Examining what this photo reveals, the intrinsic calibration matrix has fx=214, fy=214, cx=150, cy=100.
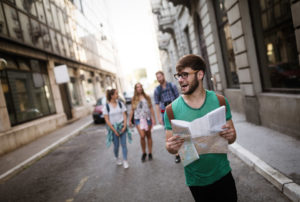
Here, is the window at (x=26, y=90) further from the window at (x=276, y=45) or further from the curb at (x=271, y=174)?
the window at (x=276, y=45)

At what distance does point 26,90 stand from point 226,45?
11.0 metres

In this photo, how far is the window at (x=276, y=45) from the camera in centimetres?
493

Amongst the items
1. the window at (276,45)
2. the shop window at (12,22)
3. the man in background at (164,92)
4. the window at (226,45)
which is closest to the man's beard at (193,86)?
the man in background at (164,92)

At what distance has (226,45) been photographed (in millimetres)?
9180

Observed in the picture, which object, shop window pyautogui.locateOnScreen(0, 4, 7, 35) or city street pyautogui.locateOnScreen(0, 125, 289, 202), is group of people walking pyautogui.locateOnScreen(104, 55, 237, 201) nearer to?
city street pyautogui.locateOnScreen(0, 125, 289, 202)

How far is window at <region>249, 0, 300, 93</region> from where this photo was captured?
194 inches

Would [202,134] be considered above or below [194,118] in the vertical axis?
below

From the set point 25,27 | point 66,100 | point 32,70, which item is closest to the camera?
point 25,27

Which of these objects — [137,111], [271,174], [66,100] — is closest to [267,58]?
[271,174]

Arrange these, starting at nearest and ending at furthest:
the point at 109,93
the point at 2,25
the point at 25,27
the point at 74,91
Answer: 1. the point at 109,93
2. the point at 2,25
3. the point at 25,27
4. the point at 74,91

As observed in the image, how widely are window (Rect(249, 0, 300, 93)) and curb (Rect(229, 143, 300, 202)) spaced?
2.00m

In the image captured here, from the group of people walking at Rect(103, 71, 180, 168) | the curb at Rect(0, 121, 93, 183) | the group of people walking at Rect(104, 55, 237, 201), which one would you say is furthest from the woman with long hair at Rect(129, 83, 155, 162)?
the curb at Rect(0, 121, 93, 183)

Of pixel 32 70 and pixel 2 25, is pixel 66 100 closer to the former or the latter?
pixel 32 70

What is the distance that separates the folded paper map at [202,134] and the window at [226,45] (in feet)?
25.3
